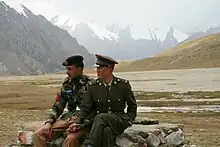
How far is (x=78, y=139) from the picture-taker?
787 centimetres

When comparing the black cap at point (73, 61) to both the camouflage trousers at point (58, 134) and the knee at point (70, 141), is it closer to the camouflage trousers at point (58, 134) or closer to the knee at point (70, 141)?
the camouflage trousers at point (58, 134)

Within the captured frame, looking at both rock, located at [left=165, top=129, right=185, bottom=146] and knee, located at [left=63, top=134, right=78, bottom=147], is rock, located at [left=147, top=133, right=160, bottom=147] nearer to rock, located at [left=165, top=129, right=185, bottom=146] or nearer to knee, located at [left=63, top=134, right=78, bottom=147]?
rock, located at [left=165, top=129, right=185, bottom=146]

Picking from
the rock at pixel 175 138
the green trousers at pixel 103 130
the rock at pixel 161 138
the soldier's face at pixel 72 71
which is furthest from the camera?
the rock at pixel 175 138

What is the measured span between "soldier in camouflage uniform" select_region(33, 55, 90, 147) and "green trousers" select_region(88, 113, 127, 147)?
3.14ft

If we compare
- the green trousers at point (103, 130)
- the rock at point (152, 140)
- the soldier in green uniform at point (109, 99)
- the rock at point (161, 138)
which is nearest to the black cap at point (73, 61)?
the soldier in green uniform at point (109, 99)

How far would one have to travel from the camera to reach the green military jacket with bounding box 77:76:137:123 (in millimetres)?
7695

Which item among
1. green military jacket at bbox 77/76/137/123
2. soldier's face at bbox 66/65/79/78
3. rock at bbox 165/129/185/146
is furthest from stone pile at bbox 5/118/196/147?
soldier's face at bbox 66/65/79/78

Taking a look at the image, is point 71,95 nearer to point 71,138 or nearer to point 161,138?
point 71,138

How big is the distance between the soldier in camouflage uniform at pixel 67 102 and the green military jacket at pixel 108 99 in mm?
668

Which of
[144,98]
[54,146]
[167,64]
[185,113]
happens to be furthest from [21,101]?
[167,64]

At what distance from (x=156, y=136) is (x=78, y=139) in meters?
1.76

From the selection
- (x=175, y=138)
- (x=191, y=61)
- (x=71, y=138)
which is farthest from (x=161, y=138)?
(x=191, y=61)

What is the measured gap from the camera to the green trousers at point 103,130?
24.1 feet

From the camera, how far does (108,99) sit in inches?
303
